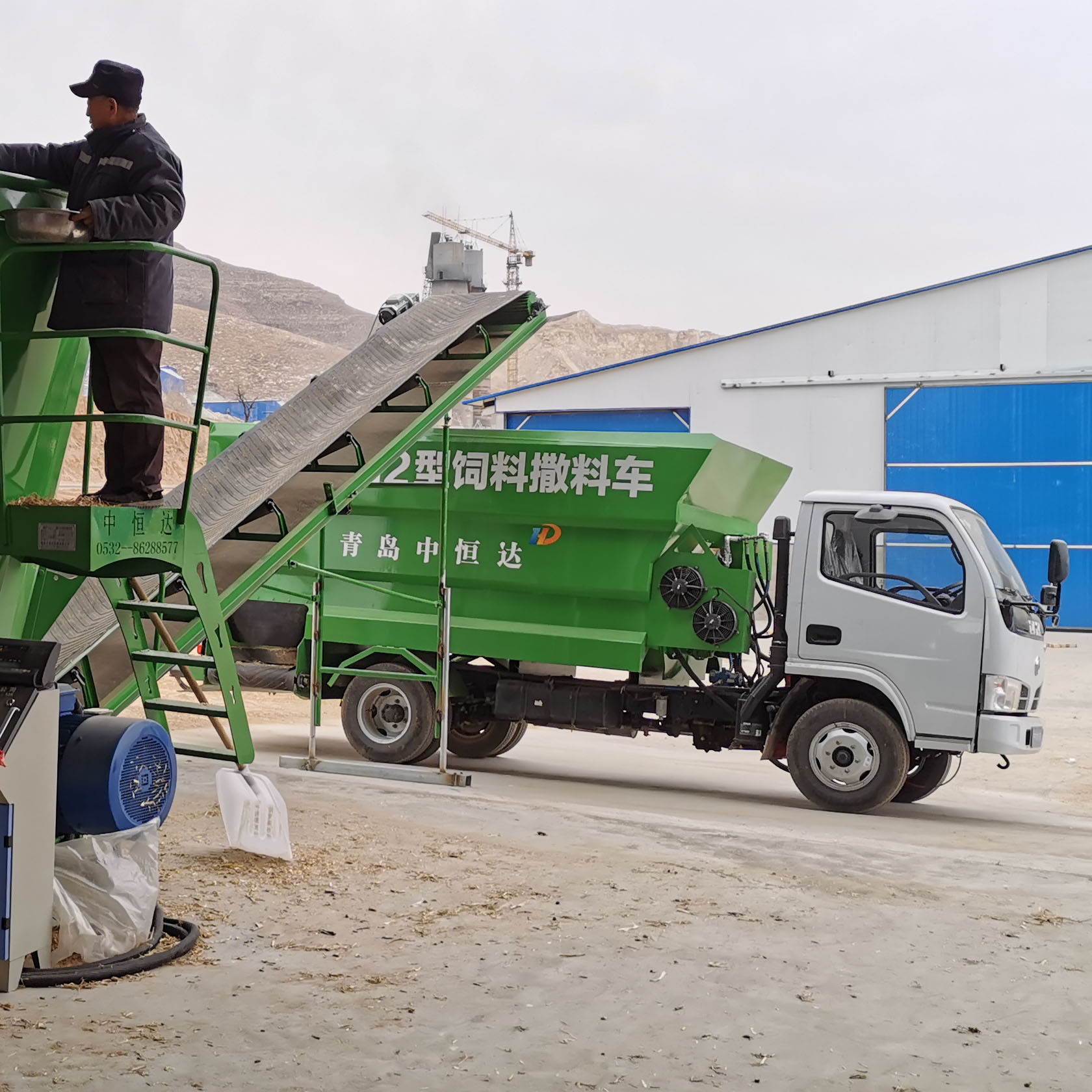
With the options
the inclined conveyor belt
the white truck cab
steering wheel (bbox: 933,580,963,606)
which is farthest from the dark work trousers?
steering wheel (bbox: 933,580,963,606)

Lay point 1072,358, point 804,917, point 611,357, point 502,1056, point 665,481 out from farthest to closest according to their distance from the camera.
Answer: point 611,357 → point 1072,358 → point 665,481 → point 804,917 → point 502,1056

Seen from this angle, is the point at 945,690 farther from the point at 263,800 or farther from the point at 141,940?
the point at 141,940

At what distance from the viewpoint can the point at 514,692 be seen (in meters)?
10.8

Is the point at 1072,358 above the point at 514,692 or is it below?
above

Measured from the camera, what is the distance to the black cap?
5.20 meters

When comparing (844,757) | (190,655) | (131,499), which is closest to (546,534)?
(844,757)

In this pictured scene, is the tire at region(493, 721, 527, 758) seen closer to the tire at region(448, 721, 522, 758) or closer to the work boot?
the tire at region(448, 721, 522, 758)

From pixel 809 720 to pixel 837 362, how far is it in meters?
16.0

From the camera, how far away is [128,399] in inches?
208

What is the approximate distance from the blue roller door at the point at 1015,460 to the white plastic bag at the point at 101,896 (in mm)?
20880

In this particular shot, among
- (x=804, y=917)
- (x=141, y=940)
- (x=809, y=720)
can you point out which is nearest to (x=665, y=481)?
(x=809, y=720)

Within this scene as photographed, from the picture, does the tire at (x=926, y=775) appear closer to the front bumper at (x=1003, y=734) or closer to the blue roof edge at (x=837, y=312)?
the front bumper at (x=1003, y=734)

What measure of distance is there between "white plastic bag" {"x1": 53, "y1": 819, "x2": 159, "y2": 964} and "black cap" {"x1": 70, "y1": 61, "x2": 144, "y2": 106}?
2.81m

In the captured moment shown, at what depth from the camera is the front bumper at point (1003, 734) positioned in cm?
903
